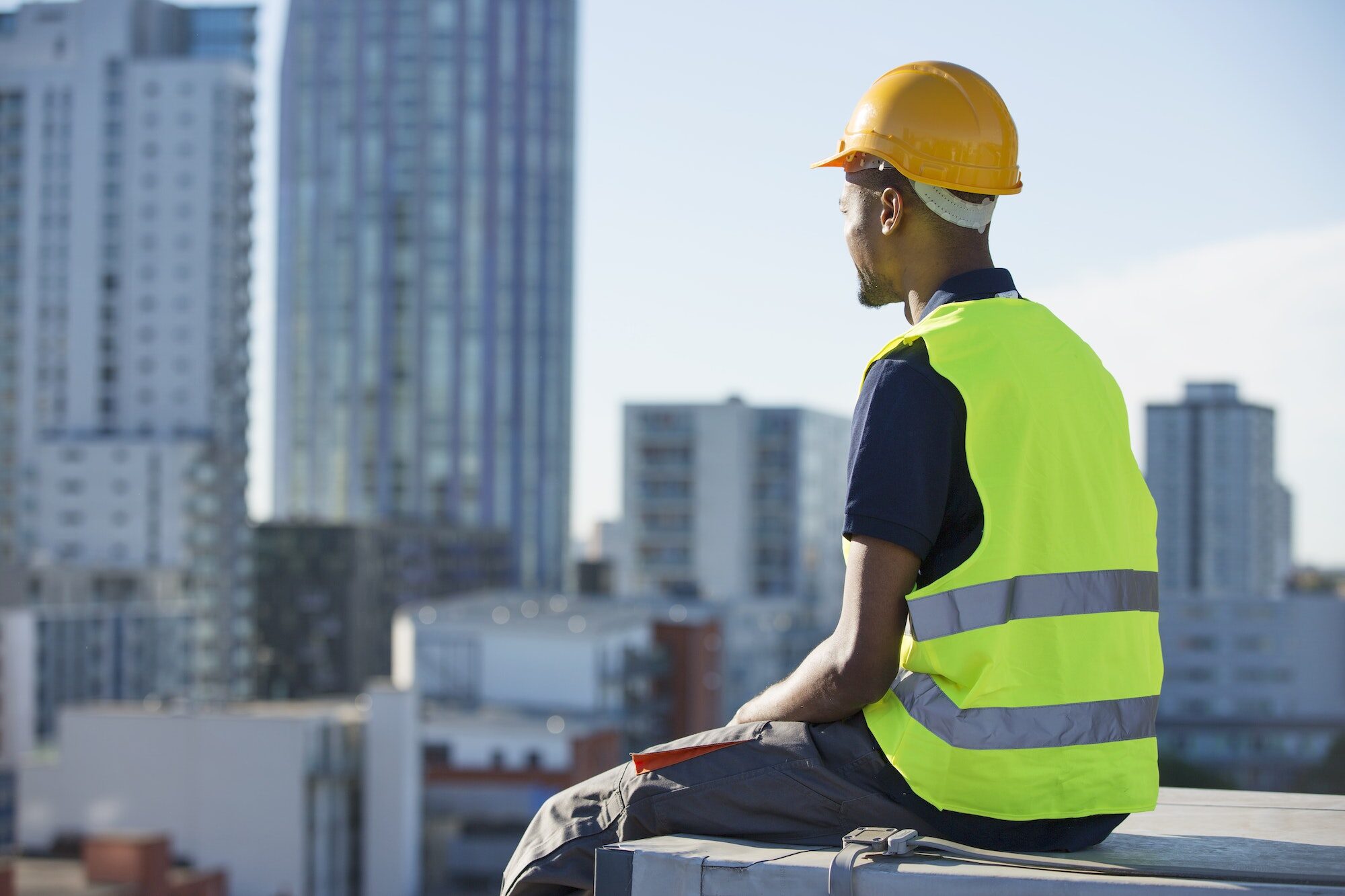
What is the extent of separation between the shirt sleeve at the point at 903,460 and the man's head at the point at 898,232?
405 millimetres

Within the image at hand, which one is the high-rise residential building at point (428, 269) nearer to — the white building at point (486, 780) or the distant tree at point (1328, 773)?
the distant tree at point (1328, 773)

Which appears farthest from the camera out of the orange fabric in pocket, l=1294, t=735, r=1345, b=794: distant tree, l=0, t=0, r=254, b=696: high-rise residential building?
l=0, t=0, r=254, b=696: high-rise residential building

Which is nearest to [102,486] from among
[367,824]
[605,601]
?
[605,601]

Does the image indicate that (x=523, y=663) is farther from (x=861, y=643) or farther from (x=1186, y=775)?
(x=861, y=643)

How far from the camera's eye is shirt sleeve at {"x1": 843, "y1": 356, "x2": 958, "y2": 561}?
8.97 ft

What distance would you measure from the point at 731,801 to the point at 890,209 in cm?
119

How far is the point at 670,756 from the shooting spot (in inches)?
119

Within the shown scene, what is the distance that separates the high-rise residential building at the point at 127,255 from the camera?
81812mm

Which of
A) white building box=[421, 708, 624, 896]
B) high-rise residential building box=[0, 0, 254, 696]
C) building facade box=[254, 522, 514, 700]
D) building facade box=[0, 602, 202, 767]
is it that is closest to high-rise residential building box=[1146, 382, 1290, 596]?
building facade box=[254, 522, 514, 700]

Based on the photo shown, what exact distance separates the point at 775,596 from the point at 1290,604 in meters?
22.6

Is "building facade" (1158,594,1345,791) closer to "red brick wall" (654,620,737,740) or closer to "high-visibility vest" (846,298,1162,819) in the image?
"red brick wall" (654,620,737,740)

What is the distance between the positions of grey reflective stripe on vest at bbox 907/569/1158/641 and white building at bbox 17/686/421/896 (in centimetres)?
3761

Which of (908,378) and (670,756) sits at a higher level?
(908,378)

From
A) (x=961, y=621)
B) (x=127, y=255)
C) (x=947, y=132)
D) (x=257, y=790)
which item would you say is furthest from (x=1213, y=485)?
(x=961, y=621)
